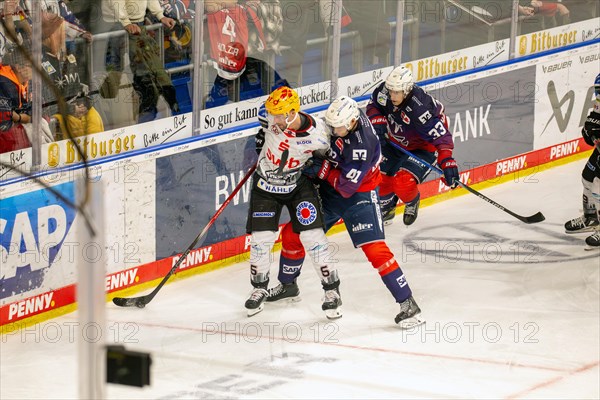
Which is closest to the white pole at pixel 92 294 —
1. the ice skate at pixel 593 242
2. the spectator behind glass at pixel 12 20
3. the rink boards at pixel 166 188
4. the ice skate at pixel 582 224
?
the rink boards at pixel 166 188

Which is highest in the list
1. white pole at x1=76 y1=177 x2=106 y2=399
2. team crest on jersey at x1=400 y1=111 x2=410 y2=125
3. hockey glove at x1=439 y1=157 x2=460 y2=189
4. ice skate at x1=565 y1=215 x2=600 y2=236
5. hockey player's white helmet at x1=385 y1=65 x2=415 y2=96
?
white pole at x1=76 y1=177 x2=106 y2=399

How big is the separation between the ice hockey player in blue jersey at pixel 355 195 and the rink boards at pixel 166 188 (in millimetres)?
939

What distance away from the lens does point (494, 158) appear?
9.60 m

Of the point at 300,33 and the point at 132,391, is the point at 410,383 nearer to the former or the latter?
the point at 132,391

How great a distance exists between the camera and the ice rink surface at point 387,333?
5941mm

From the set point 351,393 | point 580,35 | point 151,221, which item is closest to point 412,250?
point 151,221

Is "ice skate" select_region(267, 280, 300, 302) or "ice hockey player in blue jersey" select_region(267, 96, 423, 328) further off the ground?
"ice hockey player in blue jersey" select_region(267, 96, 423, 328)

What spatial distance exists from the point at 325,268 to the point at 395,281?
417 millimetres

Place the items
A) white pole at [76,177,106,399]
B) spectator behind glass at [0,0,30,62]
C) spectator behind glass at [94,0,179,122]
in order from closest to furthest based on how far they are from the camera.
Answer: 1. white pole at [76,177,106,399]
2. spectator behind glass at [0,0,30,62]
3. spectator behind glass at [94,0,179,122]

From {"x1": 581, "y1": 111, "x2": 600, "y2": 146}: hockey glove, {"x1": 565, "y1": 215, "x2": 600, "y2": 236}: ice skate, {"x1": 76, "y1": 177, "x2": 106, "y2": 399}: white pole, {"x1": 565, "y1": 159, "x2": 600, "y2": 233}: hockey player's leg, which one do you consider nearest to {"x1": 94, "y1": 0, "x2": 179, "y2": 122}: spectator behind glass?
{"x1": 581, "y1": 111, "x2": 600, "y2": 146}: hockey glove

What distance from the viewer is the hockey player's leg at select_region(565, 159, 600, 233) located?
8039 millimetres

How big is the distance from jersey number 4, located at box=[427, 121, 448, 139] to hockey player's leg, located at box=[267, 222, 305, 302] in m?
1.35

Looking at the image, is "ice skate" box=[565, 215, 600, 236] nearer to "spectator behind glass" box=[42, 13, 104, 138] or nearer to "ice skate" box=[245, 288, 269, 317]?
"ice skate" box=[245, 288, 269, 317]

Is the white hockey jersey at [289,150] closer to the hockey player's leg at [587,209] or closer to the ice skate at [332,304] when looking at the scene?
the ice skate at [332,304]
